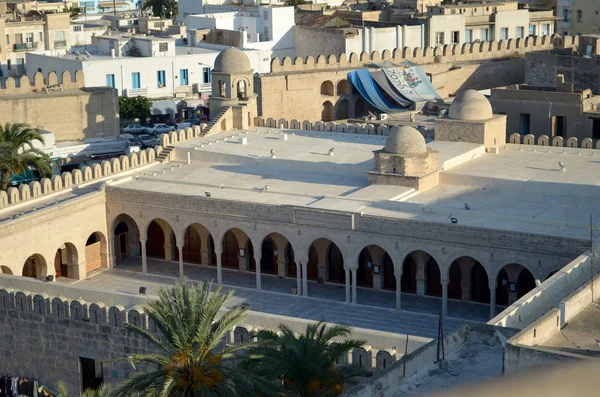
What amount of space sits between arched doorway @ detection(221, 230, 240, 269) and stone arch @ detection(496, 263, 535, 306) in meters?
8.99

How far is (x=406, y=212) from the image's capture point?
3728 centimetres

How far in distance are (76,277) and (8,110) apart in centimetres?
1648

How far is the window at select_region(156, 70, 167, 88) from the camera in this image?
218ft

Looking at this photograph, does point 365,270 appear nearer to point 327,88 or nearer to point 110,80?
point 327,88

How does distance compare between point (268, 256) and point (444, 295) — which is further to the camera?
point (268, 256)

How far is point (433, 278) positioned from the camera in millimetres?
38312

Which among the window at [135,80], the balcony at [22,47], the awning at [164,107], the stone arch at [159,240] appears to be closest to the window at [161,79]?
the window at [135,80]

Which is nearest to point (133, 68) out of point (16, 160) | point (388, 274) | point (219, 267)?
point (16, 160)

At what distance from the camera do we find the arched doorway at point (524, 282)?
36.3 meters

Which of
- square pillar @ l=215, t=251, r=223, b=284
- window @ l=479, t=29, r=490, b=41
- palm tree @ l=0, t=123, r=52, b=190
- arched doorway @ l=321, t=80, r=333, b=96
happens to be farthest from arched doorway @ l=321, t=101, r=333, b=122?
square pillar @ l=215, t=251, r=223, b=284

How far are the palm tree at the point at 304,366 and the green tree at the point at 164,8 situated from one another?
239 feet

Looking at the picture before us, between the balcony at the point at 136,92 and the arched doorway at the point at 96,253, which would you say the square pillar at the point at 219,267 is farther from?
the balcony at the point at 136,92

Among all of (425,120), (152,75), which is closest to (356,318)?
(425,120)

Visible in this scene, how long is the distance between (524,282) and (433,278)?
9.90 feet
